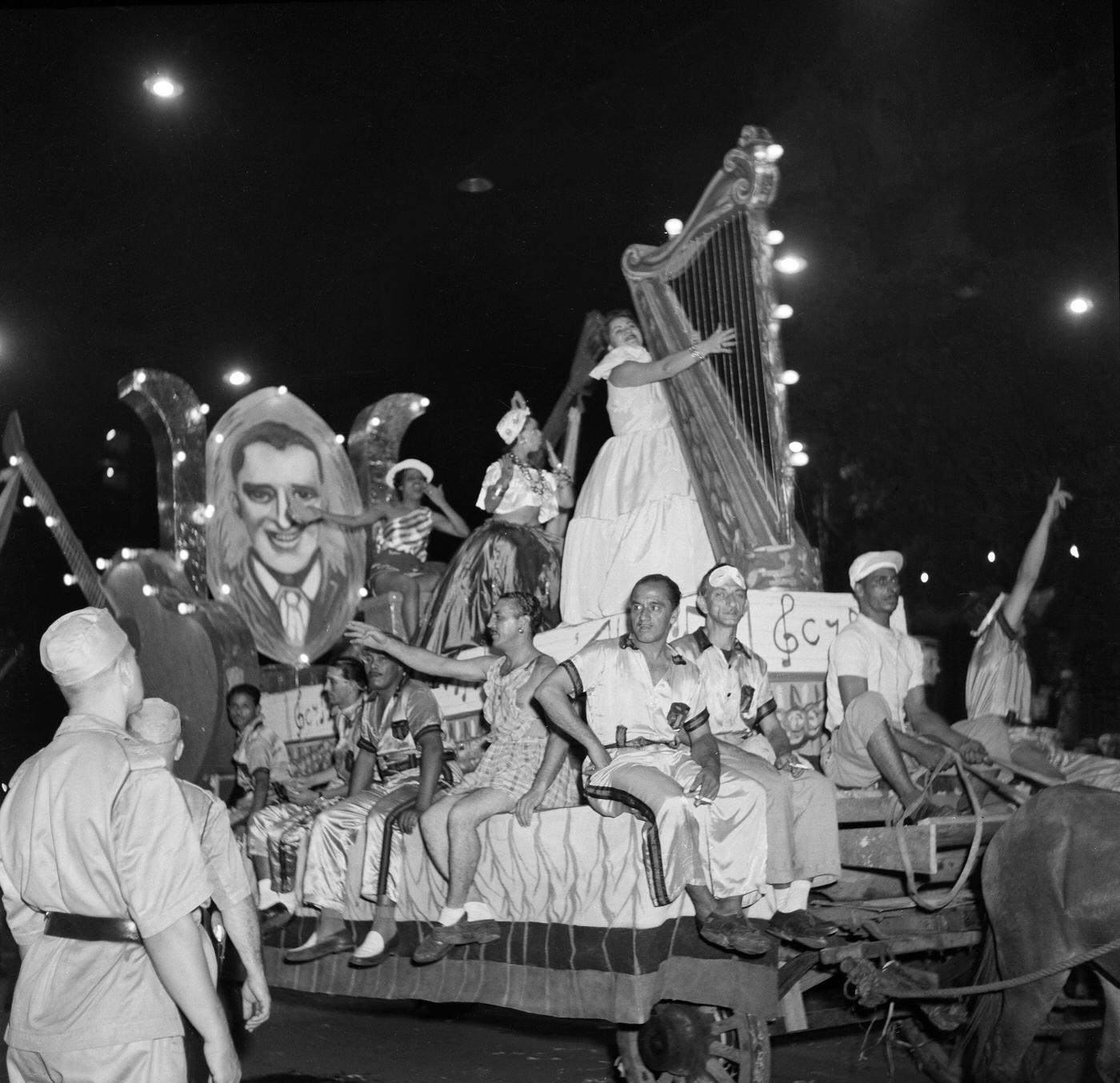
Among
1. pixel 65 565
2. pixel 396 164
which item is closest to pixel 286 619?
pixel 65 565

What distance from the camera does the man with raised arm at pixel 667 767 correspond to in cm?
436

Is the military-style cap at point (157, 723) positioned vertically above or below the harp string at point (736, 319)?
below

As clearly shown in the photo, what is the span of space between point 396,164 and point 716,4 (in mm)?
2198

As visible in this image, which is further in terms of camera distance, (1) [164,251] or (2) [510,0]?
(1) [164,251]

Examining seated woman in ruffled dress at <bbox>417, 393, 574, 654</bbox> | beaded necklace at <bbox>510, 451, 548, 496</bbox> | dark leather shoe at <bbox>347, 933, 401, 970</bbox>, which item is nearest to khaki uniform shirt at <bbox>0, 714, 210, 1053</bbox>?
dark leather shoe at <bbox>347, 933, 401, 970</bbox>

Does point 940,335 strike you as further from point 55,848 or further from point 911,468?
point 55,848

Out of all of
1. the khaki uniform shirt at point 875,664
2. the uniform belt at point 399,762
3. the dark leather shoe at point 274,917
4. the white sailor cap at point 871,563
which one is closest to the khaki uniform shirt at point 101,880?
the dark leather shoe at point 274,917

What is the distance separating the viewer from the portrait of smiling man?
8969 mm

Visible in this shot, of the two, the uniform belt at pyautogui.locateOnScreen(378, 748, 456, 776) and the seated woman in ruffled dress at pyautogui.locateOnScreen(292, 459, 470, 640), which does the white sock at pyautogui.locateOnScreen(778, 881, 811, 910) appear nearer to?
the uniform belt at pyautogui.locateOnScreen(378, 748, 456, 776)

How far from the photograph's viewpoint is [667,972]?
4.45 meters

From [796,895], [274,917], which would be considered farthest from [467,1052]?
[796,895]

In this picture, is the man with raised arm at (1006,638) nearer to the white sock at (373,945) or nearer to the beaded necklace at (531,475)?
the beaded necklace at (531,475)

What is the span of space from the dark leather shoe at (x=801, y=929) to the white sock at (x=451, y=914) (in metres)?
1.14

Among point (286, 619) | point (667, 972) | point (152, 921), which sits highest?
point (286, 619)
